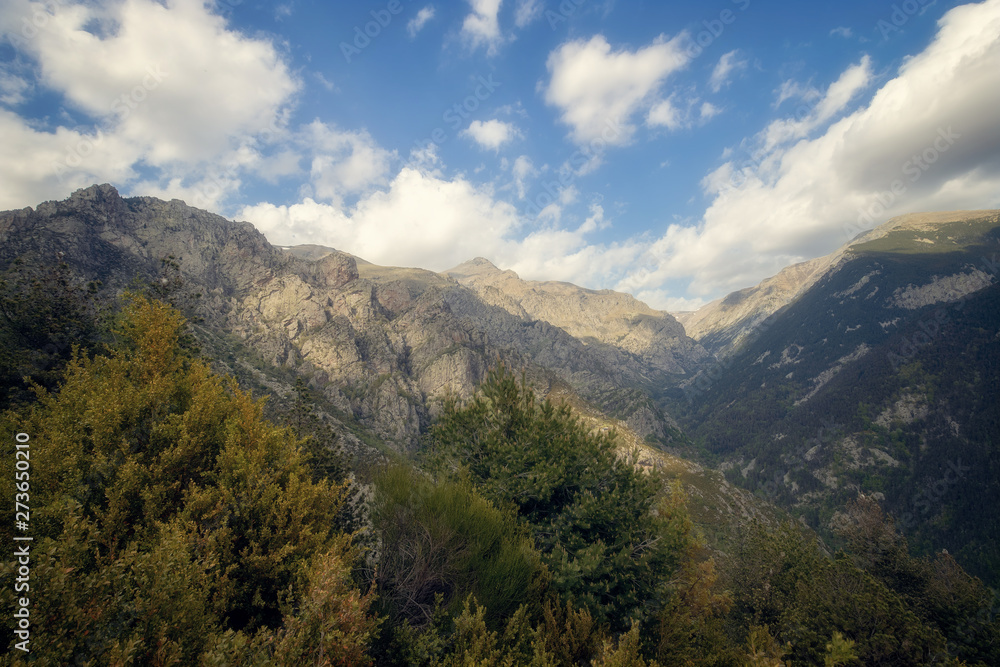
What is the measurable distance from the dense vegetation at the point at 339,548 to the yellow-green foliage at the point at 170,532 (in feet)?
0.14

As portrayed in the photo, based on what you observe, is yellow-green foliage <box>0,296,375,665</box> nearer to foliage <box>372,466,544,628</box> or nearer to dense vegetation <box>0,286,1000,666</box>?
dense vegetation <box>0,286,1000,666</box>

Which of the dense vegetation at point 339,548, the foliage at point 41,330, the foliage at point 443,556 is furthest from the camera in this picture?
the foliage at point 41,330

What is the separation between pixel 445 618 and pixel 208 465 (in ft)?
26.4

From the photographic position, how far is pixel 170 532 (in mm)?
7922

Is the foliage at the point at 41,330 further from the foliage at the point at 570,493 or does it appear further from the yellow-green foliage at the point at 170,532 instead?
the foliage at the point at 570,493

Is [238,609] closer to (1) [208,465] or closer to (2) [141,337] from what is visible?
(1) [208,465]

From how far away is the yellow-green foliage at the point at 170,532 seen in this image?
553 cm

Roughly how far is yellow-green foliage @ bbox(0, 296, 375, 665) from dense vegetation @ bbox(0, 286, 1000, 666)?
1.7 inches

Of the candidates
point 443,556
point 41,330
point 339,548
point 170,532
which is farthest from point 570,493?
point 41,330

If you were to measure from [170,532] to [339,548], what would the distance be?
3.44 metres

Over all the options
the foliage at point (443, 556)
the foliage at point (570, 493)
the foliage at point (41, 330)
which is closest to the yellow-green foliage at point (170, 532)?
the foliage at point (443, 556)

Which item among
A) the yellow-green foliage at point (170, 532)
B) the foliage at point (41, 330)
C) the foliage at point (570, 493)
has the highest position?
the foliage at point (41, 330)

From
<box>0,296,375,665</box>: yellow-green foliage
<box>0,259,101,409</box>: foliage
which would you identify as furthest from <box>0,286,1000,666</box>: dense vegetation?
<box>0,259,101,409</box>: foliage

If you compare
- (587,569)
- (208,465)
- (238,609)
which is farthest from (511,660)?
(208,465)
